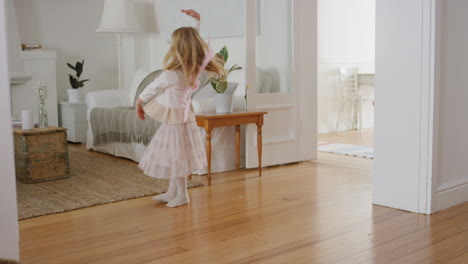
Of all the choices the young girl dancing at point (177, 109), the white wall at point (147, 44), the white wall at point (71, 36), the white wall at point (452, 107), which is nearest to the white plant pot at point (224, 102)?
the young girl dancing at point (177, 109)

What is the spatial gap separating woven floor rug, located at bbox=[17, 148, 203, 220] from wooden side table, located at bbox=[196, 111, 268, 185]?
0.40m

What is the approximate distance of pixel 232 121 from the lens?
4.33 m

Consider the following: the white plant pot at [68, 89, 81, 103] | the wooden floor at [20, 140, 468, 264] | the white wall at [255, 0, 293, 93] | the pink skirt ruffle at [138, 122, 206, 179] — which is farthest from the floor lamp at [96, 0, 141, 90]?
the pink skirt ruffle at [138, 122, 206, 179]

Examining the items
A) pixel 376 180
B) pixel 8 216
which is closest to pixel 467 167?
pixel 376 180

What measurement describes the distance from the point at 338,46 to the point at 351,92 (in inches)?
25.9

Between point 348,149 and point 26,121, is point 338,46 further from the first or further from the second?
point 26,121

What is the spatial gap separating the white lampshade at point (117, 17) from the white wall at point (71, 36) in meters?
0.68

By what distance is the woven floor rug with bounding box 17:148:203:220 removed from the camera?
3518 mm

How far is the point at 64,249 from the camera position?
269 cm

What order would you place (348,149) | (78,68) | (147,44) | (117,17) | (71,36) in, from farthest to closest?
1. (71,36)
2. (147,44)
3. (78,68)
4. (117,17)
5. (348,149)

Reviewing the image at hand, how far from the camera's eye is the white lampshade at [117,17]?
6.30 meters

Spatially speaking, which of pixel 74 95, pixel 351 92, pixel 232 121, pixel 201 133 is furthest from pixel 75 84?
pixel 351 92

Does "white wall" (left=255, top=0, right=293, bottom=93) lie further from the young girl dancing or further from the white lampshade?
the white lampshade

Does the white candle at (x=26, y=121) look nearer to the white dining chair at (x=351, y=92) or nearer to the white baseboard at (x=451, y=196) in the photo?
the white baseboard at (x=451, y=196)
